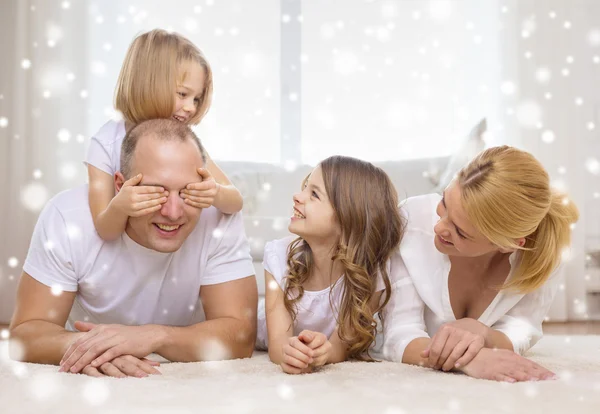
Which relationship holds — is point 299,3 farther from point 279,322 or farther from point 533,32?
point 279,322

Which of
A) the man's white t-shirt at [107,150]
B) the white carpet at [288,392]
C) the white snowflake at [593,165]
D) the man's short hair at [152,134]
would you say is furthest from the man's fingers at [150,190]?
the white snowflake at [593,165]

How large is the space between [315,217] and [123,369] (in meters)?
0.54

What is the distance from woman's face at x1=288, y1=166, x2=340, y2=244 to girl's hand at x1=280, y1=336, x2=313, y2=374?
32 centimetres

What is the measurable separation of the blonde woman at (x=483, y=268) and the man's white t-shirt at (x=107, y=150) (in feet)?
2.32

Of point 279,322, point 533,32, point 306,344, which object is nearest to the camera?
point 306,344

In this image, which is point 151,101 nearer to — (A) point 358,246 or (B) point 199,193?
(B) point 199,193

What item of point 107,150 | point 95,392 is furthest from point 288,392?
point 107,150

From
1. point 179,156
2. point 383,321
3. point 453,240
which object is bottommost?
point 383,321

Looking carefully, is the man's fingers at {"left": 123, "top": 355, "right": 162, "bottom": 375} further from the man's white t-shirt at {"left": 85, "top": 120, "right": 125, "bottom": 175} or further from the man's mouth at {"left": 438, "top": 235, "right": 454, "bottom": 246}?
the man's mouth at {"left": 438, "top": 235, "right": 454, "bottom": 246}

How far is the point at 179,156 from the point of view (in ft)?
4.63

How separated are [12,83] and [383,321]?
274 cm

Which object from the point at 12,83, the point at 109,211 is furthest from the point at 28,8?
the point at 109,211

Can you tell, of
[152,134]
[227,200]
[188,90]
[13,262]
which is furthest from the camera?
[13,262]

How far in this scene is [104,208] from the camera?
4.97 feet
